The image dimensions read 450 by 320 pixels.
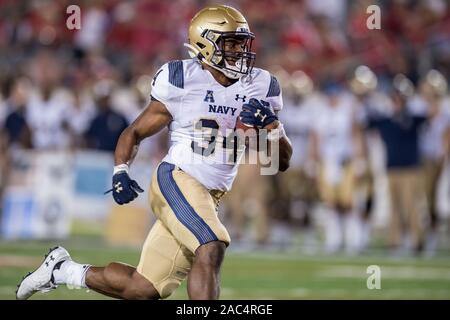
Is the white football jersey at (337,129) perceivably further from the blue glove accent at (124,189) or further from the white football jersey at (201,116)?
the blue glove accent at (124,189)

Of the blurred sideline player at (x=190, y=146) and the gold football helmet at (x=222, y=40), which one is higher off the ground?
the gold football helmet at (x=222, y=40)

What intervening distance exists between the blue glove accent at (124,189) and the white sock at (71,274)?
1.72 feet

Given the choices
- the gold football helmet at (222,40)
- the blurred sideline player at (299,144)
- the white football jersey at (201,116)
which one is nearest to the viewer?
the white football jersey at (201,116)

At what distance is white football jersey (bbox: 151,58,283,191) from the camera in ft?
17.5

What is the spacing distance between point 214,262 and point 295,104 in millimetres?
7332

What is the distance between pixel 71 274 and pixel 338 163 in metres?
6.44

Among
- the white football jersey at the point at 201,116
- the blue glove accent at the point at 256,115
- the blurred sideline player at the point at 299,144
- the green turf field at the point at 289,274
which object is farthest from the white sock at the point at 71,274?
the blurred sideline player at the point at 299,144

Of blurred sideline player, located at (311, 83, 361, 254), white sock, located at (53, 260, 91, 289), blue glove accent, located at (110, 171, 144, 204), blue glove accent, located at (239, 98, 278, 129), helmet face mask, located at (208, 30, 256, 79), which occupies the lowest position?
white sock, located at (53, 260, 91, 289)

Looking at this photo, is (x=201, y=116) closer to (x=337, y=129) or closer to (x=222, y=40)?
(x=222, y=40)

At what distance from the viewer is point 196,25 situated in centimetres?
556

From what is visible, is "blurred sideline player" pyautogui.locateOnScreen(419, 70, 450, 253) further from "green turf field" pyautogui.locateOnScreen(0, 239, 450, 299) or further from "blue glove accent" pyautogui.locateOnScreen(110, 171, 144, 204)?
→ "blue glove accent" pyautogui.locateOnScreen(110, 171, 144, 204)

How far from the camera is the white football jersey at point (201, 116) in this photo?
211 inches

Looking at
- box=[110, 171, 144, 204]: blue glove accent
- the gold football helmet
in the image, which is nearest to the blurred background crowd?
the gold football helmet

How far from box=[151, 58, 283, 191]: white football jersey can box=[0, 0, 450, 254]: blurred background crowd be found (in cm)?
595
